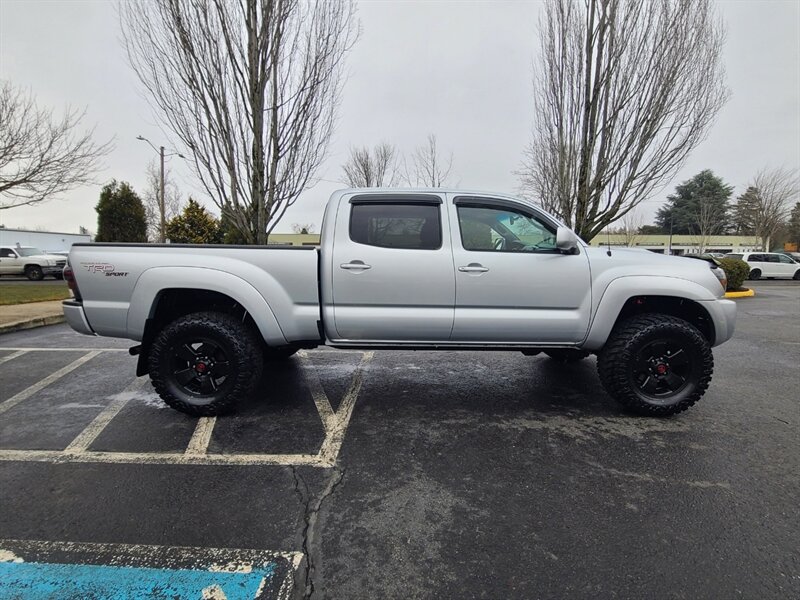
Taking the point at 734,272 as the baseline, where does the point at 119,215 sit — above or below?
above

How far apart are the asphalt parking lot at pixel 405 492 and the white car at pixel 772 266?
2741 cm

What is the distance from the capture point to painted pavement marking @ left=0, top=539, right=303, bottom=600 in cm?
183

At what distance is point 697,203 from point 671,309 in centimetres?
6597

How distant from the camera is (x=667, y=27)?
10.3m

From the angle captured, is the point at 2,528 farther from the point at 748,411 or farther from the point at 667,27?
the point at 667,27

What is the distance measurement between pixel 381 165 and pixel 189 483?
2208 cm

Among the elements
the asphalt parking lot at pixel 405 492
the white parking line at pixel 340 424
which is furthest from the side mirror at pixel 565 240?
the white parking line at pixel 340 424

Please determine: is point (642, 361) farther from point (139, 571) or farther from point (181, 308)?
point (181, 308)

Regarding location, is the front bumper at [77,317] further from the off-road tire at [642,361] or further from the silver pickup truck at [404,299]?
the off-road tire at [642,361]

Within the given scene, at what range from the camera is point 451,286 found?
3562 mm

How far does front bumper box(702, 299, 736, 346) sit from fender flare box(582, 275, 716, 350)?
0.08 metres

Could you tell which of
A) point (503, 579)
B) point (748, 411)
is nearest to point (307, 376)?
point (503, 579)

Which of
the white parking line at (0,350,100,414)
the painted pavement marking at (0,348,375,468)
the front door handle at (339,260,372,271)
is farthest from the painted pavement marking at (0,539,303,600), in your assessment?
the white parking line at (0,350,100,414)

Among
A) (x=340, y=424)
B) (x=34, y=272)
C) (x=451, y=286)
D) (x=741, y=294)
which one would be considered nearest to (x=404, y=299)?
(x=451, y=286)
